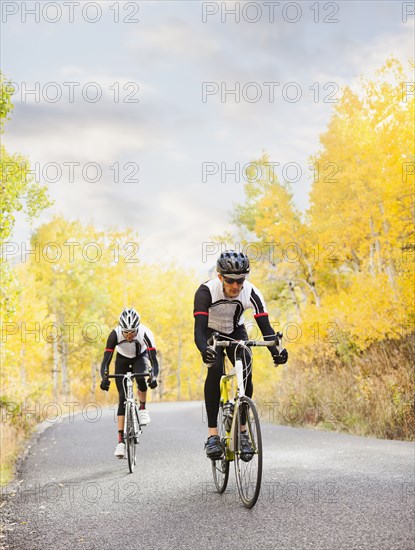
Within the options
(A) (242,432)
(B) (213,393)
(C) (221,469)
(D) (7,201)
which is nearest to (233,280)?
(B) (213,393)

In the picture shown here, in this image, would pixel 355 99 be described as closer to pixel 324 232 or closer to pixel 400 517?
pixel 324 232

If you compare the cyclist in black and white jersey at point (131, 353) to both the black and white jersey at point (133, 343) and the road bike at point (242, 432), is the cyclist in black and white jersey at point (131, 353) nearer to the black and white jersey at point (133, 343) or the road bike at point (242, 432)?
the black and white jersey at point (133, 343)

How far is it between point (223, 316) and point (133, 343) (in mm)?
3476

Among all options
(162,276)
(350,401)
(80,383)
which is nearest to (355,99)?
(350,401)

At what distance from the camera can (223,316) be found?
6.48 metres

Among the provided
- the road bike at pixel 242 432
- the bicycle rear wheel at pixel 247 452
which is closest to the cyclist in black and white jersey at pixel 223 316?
the road bike at pixel 242 432

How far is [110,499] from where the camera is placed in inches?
266

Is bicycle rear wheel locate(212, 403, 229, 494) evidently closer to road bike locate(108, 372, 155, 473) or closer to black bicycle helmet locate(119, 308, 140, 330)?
road bike locate(108, 372, 155, 473)

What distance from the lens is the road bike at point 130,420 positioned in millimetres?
8445

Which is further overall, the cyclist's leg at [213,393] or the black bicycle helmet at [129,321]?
the black bicycle helmet at [129,321]

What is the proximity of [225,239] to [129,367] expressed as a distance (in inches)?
981

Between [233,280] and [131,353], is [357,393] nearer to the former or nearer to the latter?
[131,353]

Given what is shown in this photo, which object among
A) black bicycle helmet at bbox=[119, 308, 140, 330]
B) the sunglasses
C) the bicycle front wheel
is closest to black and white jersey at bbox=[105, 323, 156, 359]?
black bicycle helmet at bbox=[119, 308, 140, 330]

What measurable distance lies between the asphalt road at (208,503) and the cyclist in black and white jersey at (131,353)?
36.3 inches
